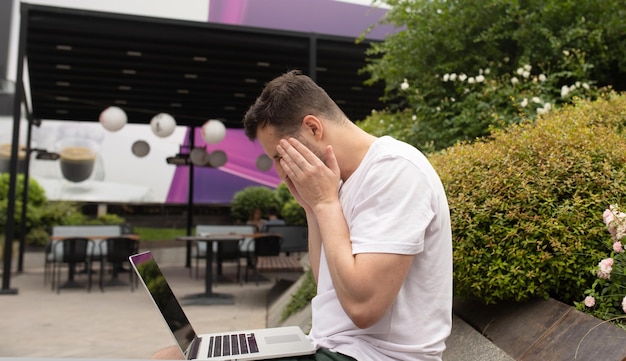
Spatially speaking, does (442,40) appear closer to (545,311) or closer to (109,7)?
(545,311)

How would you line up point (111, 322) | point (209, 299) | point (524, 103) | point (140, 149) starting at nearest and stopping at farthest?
point (524, 103), point (111, 322), point (209, 299), point (140, 149)

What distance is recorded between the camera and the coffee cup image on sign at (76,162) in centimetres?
1462

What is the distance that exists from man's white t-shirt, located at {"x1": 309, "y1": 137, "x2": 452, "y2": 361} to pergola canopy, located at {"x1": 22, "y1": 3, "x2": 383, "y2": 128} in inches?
261

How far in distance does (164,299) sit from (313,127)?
0.64m

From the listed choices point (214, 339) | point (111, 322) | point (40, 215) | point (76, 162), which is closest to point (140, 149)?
point (40, 215)

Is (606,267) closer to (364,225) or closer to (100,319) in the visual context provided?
(364,225)

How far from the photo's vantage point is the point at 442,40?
5.03 m

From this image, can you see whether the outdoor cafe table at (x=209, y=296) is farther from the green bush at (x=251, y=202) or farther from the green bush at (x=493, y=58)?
the green bush at (x=251, y=202)

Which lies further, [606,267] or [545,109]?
[545,109]

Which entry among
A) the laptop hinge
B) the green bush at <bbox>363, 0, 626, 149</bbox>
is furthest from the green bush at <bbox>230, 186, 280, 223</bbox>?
the laptop hinge

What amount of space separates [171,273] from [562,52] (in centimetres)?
819

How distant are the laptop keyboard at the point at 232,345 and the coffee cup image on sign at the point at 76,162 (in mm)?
14486

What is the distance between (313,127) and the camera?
4.22ft

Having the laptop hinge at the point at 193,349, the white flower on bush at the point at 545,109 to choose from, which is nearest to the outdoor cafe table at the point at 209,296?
the white flower on bush at the point at 545,109
